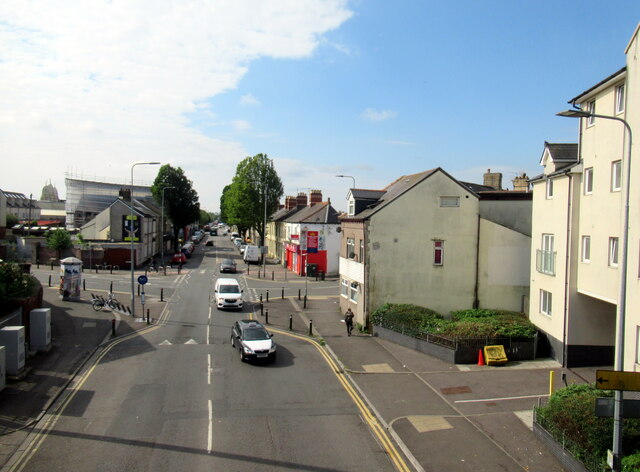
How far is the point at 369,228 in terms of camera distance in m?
27.0

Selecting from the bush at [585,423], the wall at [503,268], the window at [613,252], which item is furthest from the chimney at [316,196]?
the bush at [585,423]

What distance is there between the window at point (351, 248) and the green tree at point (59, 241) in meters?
36.6

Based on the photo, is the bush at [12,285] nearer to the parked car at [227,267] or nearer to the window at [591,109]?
the window at [591,109]

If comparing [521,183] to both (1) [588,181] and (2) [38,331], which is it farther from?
(2) [38,331]

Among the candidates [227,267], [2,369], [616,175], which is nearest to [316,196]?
[227,267]

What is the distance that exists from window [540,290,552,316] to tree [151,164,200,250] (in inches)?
2623

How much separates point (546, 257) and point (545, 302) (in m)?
2.10

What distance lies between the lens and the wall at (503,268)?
88.6 ft

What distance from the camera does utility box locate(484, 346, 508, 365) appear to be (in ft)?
65.2

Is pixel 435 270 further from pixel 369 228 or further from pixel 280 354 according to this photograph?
pixel 280 354

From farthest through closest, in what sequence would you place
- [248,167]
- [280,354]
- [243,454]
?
1. [248,167]
2. [280,354]
3. [243,454]

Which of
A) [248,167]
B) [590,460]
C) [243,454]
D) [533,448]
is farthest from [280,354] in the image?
[248,167]

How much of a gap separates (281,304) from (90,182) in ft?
231

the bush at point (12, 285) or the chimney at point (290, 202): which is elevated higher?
the chimney at point (290, 202)
